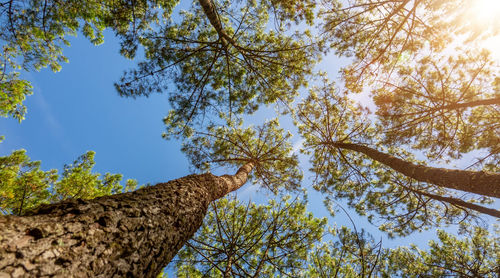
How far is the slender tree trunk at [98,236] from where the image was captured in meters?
0.90

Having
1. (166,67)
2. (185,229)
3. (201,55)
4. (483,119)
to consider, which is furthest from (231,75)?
(483,119)

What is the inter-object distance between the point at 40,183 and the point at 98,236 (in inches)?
251

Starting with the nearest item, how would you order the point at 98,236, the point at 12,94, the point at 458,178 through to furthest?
the point at 98,236
the point at 458,178
the point at 12,94

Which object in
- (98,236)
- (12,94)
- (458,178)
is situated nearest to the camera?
(98,236)

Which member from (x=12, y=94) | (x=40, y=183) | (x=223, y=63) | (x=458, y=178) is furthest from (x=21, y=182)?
(x=458, y=178)

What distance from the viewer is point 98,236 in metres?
1.21

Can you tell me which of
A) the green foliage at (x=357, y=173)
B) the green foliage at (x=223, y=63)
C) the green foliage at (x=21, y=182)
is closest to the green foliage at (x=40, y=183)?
the green foliage at (x=21, y=182)

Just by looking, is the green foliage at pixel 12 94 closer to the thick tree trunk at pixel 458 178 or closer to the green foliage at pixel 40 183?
the green foliage at pixel 40 183

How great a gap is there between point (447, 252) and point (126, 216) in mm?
7911

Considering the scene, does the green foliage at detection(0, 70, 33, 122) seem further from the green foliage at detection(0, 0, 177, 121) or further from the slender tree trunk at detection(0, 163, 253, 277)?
the slender tree trunk at detection(0, 163, 253, 277)

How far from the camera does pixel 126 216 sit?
1462 mm

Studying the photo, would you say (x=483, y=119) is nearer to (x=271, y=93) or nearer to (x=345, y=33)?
(x=345, y=33)

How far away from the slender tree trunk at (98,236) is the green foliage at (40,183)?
429 centimetres

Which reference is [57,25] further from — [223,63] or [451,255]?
[451,255]
